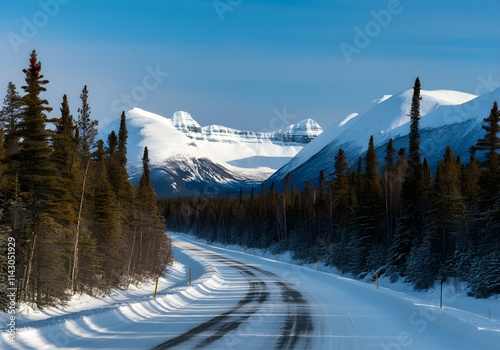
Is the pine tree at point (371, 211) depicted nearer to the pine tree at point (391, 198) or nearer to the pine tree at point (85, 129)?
the pine tree at point (391, 198)

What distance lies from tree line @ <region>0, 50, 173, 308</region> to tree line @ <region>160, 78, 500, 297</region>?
22230mm

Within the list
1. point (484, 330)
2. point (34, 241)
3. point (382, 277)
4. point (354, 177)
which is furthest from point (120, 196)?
point (484, 330)

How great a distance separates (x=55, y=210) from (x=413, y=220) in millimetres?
31098

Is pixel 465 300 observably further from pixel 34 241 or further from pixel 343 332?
pixel 34 241

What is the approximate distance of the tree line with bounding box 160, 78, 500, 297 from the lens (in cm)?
3531

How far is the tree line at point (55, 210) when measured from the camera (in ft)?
86.5

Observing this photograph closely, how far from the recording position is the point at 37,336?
12.2 meters

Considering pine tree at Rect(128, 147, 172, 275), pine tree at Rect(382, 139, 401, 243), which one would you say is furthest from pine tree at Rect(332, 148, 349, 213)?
pine tree at Rect(128, 147, 172, 275)

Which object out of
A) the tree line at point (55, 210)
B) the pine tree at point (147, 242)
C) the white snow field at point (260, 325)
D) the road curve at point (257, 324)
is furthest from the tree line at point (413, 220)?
the tree line at point (55, 210)

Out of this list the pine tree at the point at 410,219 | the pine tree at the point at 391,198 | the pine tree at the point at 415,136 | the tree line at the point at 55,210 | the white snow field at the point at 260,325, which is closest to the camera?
the white snow field at the point at 260,325

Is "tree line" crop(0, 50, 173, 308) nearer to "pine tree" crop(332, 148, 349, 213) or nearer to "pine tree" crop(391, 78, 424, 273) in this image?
"pine tree" crop(391, 78, 424, 273)

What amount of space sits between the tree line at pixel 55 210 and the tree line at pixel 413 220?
22.2 metres

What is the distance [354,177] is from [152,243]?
1076 inches

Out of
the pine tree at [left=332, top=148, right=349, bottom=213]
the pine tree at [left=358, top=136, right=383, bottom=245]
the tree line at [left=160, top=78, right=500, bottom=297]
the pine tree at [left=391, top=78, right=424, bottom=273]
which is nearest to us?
the tree line at [left=160, top=78, right=500, bottom=297]
